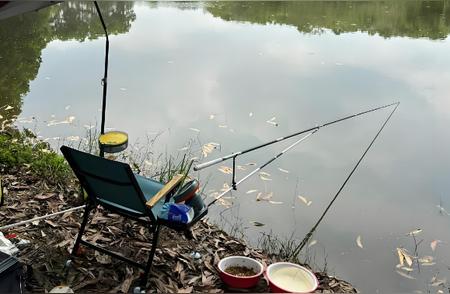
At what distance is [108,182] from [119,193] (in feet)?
0.27

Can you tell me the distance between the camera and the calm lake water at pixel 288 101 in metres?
3.22

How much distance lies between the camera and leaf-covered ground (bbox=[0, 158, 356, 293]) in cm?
232

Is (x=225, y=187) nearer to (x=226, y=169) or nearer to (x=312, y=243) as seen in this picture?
(x=226, y=169)

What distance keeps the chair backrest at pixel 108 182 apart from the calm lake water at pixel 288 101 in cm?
99

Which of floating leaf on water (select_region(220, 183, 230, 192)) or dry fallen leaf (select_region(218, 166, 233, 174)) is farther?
dry fallen leaf (select_region(218, 166, 233, 174))

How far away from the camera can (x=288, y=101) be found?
5113mm

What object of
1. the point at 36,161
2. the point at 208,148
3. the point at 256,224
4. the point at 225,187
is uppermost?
the point at 36,161

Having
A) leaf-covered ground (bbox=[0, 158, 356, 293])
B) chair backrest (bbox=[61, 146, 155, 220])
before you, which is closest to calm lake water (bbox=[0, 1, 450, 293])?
leaf-covered ground (bbox=[0, 158, 356, 293])

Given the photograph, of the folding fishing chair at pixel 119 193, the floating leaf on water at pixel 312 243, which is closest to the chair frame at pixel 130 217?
the folding fishing chair at pixel 119 193

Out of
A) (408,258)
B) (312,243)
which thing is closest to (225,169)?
(312,243)

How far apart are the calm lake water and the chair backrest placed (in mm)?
995

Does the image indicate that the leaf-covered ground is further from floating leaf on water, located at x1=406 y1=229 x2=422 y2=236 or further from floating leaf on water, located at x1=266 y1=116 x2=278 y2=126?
floating leaf on water, located at x1=266 y1=116 x2=278 y2=126

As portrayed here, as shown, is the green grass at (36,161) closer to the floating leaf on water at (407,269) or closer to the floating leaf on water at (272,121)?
the floating leaf on water at (272,121)

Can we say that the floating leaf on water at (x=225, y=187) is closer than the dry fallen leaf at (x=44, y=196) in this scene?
No
